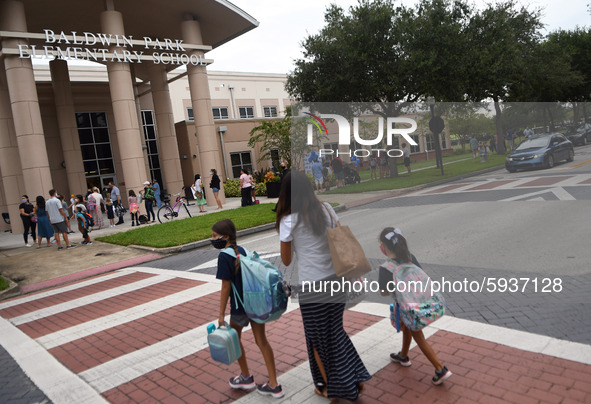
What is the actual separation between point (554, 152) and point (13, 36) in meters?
20.2

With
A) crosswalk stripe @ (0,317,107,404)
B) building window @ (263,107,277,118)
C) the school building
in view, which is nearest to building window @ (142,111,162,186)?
the school building

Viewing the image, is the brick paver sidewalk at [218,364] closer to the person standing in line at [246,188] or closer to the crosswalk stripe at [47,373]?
the crosswalk stripe at [47,373]

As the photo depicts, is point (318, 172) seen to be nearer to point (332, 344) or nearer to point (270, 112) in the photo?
point (332, 344)

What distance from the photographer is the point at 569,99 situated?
18.0ft

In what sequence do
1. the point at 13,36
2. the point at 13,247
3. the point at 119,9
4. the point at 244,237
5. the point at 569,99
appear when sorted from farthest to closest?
the point at 119,9, the point at 13,36, the point at 13,247, the point at 244,237, the point at 569,99

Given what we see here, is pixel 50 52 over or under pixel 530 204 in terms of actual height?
over

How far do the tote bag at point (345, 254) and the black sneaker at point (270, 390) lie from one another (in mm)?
1271

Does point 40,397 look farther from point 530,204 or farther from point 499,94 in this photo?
point 499,94

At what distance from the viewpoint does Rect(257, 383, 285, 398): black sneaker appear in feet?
13.0

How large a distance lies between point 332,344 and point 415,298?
0.77m

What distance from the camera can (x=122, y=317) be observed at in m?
6.93

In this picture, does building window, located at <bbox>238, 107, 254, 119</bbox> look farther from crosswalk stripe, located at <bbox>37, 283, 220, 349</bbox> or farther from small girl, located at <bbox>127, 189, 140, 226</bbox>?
crosswalk stripe, located at <bbox>37, 283, 220, 349</bbox>

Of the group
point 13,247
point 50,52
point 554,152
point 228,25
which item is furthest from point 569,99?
point 228,25

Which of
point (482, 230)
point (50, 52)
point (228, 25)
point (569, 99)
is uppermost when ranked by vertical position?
point (228, 25)
